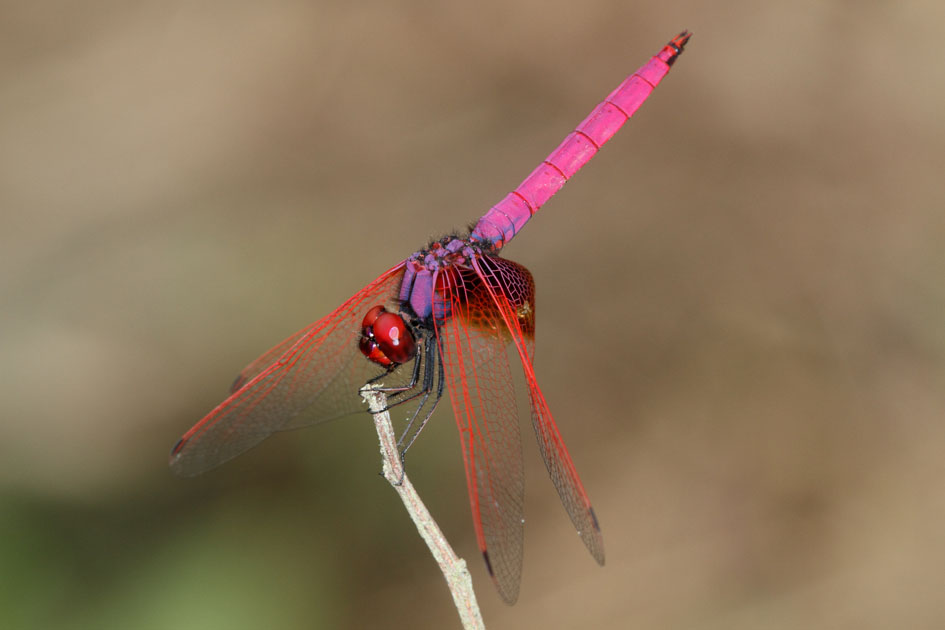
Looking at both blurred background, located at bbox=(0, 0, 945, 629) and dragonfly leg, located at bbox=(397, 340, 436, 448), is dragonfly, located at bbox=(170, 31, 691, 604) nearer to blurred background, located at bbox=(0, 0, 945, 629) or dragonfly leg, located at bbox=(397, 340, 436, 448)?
dragonfly leg, located at bbox=(397, 340, 436, 448)

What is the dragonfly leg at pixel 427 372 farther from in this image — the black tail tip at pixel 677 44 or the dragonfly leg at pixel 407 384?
the black tail tip at pixel 677 44

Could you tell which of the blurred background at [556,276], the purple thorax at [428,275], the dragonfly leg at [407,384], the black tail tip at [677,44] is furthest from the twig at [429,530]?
the black tail tip at [677,44]

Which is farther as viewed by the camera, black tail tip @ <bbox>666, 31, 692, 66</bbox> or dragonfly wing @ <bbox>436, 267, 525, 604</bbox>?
black tail tip @ <bbox>666, 31, 692, 66</bbox>

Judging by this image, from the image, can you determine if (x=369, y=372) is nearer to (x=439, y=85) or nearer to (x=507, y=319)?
(x=507, y=319)

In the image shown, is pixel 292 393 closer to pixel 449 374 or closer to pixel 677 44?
pixel 449 374

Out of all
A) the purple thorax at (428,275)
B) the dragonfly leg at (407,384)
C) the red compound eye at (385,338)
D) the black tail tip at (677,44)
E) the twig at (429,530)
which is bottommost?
the twig at (429,530)

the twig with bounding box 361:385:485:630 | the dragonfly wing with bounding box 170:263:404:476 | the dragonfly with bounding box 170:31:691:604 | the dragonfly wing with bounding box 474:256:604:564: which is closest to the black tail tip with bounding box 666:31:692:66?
the dragonfly with bounding box 170:31:691:604

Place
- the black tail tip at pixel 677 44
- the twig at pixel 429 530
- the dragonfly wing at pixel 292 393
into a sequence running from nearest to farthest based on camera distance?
1. the twig at pixel 429 530
2. the dragonfly wing at pixel 292 393
3. the black tail tip at pixel 677 44

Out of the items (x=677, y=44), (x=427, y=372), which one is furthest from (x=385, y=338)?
(x=677, y=44)
